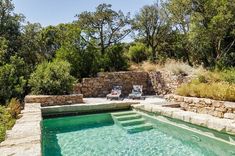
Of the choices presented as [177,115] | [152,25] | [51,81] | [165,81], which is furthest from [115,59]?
[177,115]

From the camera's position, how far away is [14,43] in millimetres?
17516

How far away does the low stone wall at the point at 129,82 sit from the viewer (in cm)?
1432

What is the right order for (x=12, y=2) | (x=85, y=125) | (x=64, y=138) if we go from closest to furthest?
1. (x=64, y=138)
2. (x=85, y=125)
3. (x=12, y=2)

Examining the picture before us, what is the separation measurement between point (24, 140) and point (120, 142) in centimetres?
262

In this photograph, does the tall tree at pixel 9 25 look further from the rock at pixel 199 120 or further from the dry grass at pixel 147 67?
the rock at pixel 199 120

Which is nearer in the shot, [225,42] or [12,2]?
[225,42]

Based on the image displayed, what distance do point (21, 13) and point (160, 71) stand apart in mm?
10358

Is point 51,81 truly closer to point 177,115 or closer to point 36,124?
point 36,124

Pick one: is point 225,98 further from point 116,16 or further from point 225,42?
point 116,16

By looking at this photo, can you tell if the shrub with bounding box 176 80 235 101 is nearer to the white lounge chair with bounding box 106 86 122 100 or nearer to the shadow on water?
the shadow on water

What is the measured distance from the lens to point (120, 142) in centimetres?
710

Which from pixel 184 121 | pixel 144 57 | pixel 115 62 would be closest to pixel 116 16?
pixel 115 62

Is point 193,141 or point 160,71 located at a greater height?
point 160,71

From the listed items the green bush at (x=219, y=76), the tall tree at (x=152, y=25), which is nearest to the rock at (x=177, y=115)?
the green bush at (x=219, y=76)
